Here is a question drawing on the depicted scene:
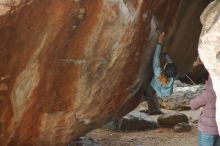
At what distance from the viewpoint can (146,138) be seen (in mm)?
9156

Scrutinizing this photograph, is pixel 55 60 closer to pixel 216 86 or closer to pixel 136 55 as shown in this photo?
pixel 136 55

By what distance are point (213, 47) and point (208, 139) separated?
98 centimetres

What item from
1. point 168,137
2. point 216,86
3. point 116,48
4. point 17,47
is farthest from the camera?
point 168,137

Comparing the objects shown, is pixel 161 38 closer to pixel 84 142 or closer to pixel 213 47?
pixel 213 47

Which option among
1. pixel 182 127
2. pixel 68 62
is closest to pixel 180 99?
pixel 182 127

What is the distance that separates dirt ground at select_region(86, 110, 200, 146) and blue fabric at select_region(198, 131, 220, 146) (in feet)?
11.7

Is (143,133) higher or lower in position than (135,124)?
lower

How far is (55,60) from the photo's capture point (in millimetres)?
5621

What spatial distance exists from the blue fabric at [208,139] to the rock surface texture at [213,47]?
296mm

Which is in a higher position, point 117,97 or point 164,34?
point 164,34

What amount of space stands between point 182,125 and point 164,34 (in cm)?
372

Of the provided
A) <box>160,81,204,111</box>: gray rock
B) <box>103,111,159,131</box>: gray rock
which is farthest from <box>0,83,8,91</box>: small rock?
<box>160,81,204,111</box>: gray rock

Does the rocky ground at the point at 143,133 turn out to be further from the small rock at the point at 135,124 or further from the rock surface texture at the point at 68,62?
the rock surface texture at the point at 68,62

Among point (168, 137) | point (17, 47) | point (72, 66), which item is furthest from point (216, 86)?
point (168, 137)
